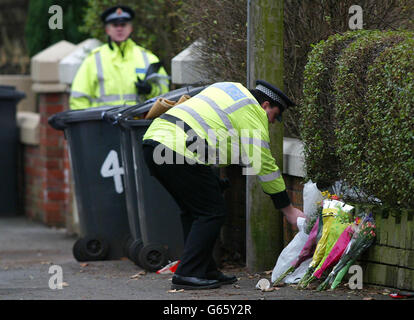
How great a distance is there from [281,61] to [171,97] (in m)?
0.92

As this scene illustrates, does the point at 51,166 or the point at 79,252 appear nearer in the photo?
the point at 79,252

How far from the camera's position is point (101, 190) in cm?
808

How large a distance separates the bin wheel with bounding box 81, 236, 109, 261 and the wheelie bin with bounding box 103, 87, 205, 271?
0.66m

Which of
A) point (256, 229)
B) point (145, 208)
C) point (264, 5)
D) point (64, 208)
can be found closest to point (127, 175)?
point (145, 208)

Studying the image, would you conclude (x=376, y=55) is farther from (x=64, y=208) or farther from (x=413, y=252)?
(x=64, y=208)

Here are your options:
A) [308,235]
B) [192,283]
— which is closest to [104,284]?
[192,283]

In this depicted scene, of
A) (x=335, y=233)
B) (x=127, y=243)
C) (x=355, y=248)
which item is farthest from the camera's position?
(x=127, y=243)

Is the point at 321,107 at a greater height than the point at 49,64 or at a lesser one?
lesser

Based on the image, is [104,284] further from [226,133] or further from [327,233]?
[327,233]

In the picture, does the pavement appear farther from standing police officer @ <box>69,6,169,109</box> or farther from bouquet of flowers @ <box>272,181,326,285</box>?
standing police officer @ <box>69,6,169,109</box>

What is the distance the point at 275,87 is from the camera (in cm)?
609

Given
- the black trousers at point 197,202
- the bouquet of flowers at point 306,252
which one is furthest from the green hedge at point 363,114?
the black trousers at point 197,202

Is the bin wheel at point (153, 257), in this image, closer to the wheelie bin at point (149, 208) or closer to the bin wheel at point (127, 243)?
the wheelie bin at point (149, 208)

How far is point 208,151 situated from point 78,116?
2.39 m
